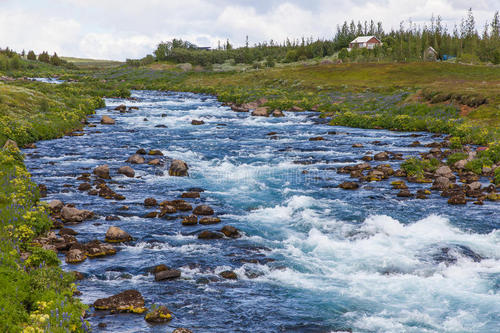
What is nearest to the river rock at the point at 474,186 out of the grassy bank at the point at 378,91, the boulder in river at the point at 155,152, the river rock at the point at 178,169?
the grassy bank at the point at 378,91

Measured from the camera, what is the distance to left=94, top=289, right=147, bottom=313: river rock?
12828 mm

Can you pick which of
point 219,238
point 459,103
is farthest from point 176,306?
point 459,103

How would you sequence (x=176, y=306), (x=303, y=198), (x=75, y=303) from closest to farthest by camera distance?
(x=75, y=303) < (x=176, y=306) < (x=303, y=198)

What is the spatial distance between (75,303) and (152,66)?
139627mm

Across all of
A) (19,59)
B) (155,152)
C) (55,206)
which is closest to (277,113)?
(155,152)

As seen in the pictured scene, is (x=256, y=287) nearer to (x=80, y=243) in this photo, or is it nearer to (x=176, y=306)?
(x=176, y=306)

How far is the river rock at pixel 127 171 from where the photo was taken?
28.6 metres

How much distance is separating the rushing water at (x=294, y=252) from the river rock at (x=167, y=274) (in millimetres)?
212

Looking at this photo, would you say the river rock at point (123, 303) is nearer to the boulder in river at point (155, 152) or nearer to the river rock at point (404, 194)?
the river rock at point (404, 194)

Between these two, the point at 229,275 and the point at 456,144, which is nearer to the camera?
the point at 229,275

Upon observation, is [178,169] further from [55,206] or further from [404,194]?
[404,194]

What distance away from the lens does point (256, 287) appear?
14.7 meters

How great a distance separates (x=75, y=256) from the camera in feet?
53.1

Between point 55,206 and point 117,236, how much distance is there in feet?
15.8
